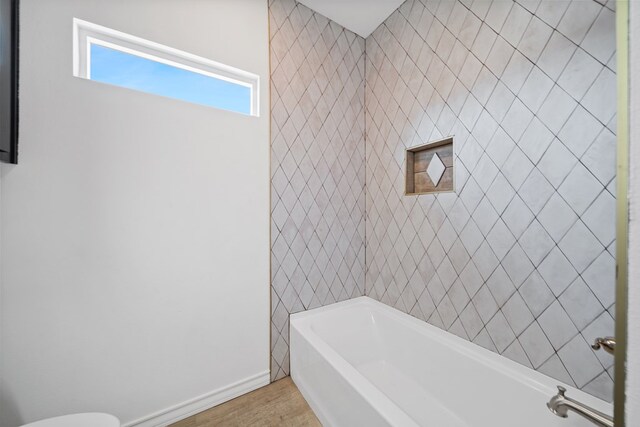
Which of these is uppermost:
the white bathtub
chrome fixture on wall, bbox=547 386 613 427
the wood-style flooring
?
chrome fixture on wall, bbox=547 386 613 427

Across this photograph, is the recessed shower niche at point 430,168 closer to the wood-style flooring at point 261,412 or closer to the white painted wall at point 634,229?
the white painted wall at point 634,229

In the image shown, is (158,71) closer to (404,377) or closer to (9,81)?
(9,81)

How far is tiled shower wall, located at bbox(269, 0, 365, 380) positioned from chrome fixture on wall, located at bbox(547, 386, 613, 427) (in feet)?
4.81

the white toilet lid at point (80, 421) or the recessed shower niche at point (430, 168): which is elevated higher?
the recessed shower niche at point (430, 168)

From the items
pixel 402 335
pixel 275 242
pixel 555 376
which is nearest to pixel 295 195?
pixel 275 242

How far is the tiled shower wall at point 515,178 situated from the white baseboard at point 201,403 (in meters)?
1.26

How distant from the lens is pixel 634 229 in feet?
1.16

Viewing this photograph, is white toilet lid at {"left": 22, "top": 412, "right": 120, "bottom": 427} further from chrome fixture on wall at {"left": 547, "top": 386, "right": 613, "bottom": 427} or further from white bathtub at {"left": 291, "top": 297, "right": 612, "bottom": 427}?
chrome fixture on wall at {"left": 547, "top": 386, "right": 613, "bottom": 427}

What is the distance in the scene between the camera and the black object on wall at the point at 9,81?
3.45 ft

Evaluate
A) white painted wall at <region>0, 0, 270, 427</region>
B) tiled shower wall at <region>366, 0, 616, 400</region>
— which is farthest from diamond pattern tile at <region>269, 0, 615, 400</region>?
white painted wall at <region>0, 0, 270, 427</region>

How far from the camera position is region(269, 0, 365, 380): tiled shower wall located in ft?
6.20

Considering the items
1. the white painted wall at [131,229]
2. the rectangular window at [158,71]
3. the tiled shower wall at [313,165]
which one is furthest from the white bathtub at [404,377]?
the rectangular window at [158,71]

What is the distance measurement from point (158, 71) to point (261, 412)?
221 cm

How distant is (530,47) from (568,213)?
858 millimetres
